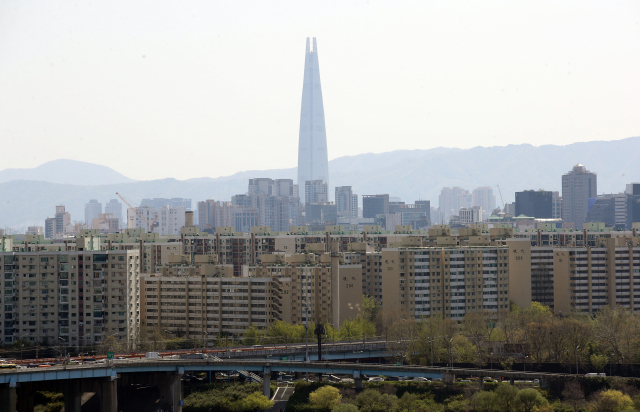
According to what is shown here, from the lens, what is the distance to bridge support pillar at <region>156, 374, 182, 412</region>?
52.1 meters

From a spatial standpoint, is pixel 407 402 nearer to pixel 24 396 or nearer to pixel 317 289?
pixel 24 396

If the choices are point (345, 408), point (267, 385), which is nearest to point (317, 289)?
point (267, 385)

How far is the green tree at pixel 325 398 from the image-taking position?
49.1 meters

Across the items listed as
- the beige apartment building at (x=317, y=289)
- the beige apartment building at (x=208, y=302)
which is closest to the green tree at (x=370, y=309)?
the beige apartment building at (x=317, y=289)

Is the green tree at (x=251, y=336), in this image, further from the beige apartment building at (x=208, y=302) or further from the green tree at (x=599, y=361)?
the green tree at (x=599, y=361)

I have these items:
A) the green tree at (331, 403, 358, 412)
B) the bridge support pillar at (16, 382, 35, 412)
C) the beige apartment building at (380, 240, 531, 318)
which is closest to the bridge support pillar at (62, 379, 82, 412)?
the bridge support pillar at (16, 382, 35, 412)

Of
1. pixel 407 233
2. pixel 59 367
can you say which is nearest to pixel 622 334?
pixel 59 367

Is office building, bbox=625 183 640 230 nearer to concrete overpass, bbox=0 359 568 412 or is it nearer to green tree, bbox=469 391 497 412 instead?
concrete overpass, bbox=0 359 568 412

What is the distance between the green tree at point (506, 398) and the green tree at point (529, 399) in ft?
0.97

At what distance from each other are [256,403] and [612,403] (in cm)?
1809

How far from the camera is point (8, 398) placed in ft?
154

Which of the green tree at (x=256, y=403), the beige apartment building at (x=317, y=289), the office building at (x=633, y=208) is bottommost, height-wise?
the green tree at (x=256, y=403)

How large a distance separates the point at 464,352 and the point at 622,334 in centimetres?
968

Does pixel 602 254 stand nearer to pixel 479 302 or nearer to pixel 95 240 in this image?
pixel 479 302
